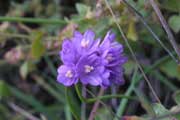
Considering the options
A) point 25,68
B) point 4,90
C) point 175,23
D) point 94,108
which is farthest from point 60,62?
point 175,23

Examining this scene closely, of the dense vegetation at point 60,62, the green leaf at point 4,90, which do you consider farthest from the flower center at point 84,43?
the green leaf at point 4,90

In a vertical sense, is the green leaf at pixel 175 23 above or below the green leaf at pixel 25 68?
above

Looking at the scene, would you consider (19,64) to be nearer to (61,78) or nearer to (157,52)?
(157,52)

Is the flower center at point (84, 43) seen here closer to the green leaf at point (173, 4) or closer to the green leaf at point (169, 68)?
the green leaf at point (173, 4)

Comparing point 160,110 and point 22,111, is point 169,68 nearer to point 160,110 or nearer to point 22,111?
point 160,110

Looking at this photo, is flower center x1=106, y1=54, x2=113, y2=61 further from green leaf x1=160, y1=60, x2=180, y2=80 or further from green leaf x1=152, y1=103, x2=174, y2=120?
green leaf x1=160, y1=60, x2=180, y2=80
